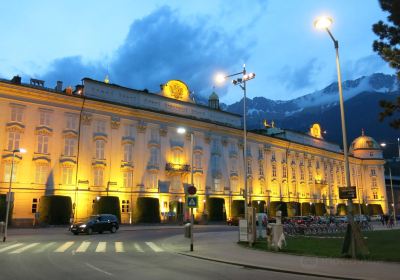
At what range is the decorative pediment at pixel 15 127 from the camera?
148 ft

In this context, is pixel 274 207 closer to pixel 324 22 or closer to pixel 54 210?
pixel 54 210

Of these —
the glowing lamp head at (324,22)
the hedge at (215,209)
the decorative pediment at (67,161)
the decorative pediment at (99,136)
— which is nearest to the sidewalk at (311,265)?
the glowing lamp head at (324,22)

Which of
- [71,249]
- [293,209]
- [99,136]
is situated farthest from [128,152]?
[293,209]

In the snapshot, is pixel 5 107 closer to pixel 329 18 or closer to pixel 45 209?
pixel 45 209

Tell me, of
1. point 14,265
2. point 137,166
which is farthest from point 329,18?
point 137,166

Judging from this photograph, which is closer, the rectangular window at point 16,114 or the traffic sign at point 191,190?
the traffic sign at point 191,190

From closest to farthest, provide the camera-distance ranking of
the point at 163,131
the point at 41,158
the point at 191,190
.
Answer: the point at 191,190, the point at 41,158, the point at 163,131

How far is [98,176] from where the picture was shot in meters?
50.9

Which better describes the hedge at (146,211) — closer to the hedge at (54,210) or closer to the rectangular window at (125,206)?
the rectangular window at (125,206)

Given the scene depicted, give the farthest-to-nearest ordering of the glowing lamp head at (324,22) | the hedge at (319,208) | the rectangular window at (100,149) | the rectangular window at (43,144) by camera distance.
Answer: the hedge at (319,208)
the rectangular window at (100,149)
the rectangular window at (43,144)
the glowing lamp head at (324,22)

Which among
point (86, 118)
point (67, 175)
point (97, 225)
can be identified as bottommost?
point (97, 225)

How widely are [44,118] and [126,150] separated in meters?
11.8

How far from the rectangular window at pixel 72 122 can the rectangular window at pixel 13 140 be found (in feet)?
20.5

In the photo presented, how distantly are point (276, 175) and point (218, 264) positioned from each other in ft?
202
